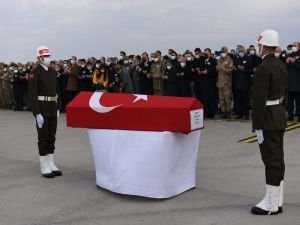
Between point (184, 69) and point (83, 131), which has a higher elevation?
point (184, 69)

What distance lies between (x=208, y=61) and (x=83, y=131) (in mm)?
4241

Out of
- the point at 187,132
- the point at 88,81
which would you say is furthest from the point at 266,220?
the point at 88,81

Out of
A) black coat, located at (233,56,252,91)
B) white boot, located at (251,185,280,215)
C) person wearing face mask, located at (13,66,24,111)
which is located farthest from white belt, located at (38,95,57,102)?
person wearing face mask, located at (13,66,24,111)

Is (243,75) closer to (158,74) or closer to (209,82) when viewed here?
(209,82)

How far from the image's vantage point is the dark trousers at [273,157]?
542cm

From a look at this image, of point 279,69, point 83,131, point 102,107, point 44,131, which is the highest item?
point 279,69

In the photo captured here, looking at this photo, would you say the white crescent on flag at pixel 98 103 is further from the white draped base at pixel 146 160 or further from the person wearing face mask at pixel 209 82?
the person wearing face mask at pixel 209 82

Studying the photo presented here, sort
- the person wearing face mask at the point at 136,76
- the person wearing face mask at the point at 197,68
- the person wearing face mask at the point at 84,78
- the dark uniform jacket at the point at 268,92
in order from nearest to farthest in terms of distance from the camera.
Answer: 1. the dark uniform jacket at the point at 268,92
2. the person wearing face mask at the point at 197,68
3. the person wearing face mask at the point at 136,76
4. the person wearing face mask at the point at 84,78

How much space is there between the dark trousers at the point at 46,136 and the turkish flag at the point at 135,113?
1138 mm

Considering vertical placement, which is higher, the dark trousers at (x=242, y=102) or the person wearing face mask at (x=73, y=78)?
the person wearing face mask at (x=73, y=78)

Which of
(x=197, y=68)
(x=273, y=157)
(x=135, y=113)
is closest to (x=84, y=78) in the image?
(x=197, y=68)

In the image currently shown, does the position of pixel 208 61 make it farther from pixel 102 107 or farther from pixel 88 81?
pixel 102 107

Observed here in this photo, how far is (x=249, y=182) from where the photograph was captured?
699cm

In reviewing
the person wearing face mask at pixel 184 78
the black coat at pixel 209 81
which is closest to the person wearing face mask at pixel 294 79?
the black coat at pixel 209 81
